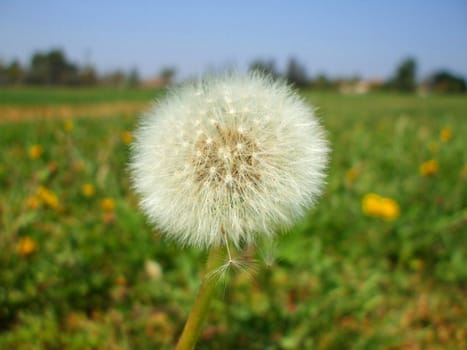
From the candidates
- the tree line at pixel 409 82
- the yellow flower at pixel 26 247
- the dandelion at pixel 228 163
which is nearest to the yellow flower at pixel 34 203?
the yellow flower at pixel 26 247

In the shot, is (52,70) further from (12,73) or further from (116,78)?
(116,78)

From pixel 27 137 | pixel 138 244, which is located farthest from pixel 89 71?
pixel 138 244

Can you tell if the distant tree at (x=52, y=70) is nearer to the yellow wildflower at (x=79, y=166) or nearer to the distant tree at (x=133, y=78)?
the distant tree at (x=133, y=78)

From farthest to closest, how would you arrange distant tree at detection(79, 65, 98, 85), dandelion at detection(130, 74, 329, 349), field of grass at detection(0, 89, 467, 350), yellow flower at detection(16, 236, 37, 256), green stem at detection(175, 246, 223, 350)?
distant tree at detection(79, 65, 98, 85) → yellow flower at detection(16, 236, 37, 256) → field of grass at detection(0, 89, 467, 350) → dandelion at detection(130, 74, 329, 349) → green stem at detection(175, 246, 223, 350)

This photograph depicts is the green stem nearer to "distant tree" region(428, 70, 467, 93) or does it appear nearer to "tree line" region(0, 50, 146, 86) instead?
"tree line" region(0, 50, 146, 86)

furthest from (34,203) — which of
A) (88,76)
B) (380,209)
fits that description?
(88,76)

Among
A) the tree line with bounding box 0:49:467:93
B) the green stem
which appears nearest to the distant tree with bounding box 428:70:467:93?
the tree line with bounding box 0:49:467:93
